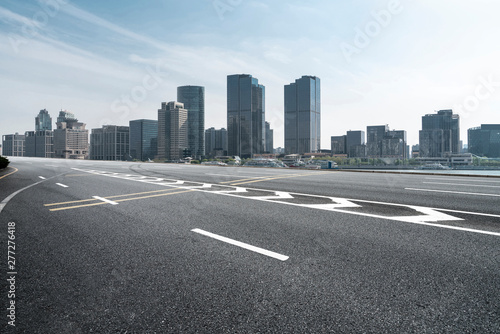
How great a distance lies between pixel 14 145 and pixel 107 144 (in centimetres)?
9522

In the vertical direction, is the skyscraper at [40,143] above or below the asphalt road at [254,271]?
A: above

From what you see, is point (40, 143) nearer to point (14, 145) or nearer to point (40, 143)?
point (40, 143)

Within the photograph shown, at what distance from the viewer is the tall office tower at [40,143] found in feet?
522

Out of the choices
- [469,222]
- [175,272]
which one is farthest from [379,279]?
[469,222]

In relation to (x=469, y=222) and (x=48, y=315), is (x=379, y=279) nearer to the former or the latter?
(x=48, y=315)

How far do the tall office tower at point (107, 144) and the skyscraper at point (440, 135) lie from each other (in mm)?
184991

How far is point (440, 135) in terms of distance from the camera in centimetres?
19038

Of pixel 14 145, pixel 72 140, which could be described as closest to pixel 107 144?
pixel 72 140

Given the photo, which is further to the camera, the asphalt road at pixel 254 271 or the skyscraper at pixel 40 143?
the skyscraper at pixel 40 143

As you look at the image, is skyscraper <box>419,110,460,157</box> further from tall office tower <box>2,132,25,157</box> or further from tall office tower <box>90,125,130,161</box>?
tall office tower <box>2,132,25,157</box>

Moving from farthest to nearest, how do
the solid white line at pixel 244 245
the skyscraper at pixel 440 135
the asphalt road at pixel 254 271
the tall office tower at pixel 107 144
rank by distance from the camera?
1. the skyscraper at pixel 440 135
2. the tall office tower at pixel 107 144
3. the solid white line at pixel 244 245
4. the asphalt road at pixel 254 271

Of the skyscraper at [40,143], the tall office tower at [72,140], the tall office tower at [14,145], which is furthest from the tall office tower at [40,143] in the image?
the tall office tower at [14,145]

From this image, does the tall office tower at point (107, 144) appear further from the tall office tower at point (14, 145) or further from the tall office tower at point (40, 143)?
the tall office tower at point (14, 145)

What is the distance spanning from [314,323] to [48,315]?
2399 millimetres
